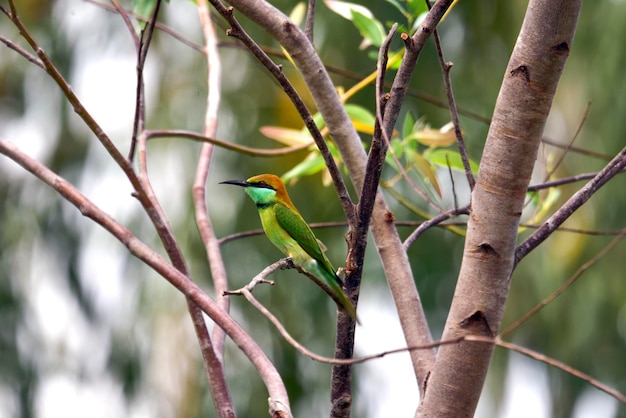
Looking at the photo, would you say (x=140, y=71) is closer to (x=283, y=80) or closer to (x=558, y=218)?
(x=283, y=80)

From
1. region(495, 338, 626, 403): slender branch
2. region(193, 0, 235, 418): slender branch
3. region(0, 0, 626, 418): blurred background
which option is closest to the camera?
region(495, 338, 626, 403): slender branch

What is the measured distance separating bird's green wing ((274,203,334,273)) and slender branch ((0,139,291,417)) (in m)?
0.82

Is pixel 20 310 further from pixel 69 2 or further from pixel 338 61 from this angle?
pixel 338 61

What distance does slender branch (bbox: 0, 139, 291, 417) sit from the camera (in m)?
1.50

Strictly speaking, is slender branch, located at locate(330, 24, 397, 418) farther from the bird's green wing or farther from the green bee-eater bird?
the bird's green wing

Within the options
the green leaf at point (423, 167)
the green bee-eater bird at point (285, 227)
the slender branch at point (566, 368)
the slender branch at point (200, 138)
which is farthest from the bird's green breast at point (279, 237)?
the slender branch at point (566, 368)

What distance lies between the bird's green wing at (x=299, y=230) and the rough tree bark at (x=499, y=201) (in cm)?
101

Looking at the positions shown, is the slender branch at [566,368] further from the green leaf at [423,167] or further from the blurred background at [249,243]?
the blurred background at [249,243]

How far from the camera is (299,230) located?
2662 millimetres

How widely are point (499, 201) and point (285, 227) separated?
1.35 meters

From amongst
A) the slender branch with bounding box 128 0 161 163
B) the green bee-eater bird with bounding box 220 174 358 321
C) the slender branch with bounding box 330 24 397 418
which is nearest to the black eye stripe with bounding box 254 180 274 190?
the green bee-eater bird with bounding box 220 174 358 321

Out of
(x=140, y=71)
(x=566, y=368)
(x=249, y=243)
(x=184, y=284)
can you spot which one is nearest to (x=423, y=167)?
(x=140, y=71)

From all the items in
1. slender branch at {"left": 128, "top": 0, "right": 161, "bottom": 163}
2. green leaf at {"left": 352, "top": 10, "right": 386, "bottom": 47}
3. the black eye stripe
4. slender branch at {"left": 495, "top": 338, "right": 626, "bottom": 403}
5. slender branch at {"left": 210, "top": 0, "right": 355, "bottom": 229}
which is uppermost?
green leaf at {"left": 352, "top": 10, "right": 386, "bottom": 47}

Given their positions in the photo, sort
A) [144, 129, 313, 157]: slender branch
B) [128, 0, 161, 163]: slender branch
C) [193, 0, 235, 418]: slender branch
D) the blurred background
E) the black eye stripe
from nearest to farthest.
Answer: [193, 0, 235, 418]: slender branch → [128, 0, 161, 163]: slender branch → [144, 129, 313, 157]: slender branch → the black eye stripe → the blurred background
